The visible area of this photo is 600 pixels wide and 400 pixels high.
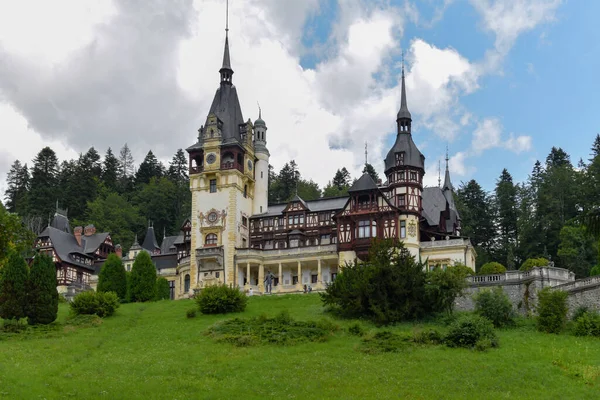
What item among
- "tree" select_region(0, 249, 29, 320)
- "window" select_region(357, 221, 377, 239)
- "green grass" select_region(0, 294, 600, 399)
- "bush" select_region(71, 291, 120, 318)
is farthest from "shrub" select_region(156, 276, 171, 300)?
"green grass" select_region(0, 294, 600, 399)

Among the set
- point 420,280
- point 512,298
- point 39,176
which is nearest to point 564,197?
point 512,298

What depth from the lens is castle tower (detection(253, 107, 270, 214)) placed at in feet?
254

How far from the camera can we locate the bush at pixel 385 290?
44.7 metres

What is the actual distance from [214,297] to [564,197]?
46.1 metres

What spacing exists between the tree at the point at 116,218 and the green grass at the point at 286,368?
5641 cm

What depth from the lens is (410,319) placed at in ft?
147

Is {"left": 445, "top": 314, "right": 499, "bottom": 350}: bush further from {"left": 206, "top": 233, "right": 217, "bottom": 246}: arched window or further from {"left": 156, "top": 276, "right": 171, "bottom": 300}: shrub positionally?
{"left": 206, "top": 233, "right": 217, "bottom": 246}: arched window

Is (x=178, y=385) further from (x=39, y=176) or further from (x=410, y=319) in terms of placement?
(x=39, y=176)

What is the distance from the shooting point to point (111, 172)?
12269 centimetres

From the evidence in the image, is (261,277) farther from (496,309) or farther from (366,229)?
(496,309)

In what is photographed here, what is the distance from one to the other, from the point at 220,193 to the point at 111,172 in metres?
53.3

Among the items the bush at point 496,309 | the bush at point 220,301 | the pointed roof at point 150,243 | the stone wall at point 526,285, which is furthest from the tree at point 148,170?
the bush at point 496,309

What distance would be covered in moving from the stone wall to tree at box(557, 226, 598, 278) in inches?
932

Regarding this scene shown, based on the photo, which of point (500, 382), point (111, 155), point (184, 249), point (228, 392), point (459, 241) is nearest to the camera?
point (228, 392)
